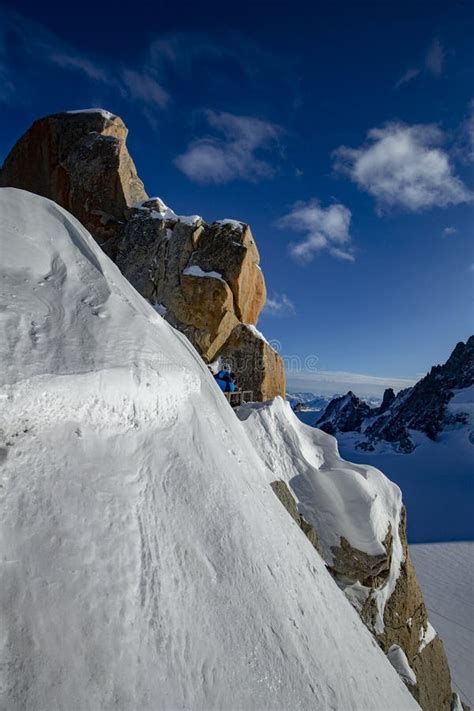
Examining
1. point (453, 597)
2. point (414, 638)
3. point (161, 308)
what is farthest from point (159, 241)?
point (453, 597)

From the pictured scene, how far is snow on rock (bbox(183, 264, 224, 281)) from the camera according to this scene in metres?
18.3

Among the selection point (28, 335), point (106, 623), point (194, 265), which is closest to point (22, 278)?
point (28, 335)

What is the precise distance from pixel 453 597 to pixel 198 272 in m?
29.4

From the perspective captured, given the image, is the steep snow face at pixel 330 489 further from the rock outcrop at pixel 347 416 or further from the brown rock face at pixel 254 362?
the rock outcrop at pixel 347 416

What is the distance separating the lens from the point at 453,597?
2397 centimetres

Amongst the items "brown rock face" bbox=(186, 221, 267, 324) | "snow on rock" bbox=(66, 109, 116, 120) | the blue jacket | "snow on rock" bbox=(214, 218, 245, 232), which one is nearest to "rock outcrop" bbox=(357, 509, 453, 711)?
the blue jacket

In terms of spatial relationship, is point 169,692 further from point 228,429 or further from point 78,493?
point 228,429

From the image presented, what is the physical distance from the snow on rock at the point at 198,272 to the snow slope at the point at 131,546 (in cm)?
1486

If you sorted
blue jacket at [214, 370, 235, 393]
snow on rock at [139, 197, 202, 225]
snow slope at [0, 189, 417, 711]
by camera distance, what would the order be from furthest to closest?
snow on rock at [139, 197, 202, 225], blue jacket at [214, 370, 235, 393], snow slope at [0, 189, 417, 711]

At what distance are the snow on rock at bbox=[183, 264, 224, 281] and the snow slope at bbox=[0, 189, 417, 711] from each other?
14857mm

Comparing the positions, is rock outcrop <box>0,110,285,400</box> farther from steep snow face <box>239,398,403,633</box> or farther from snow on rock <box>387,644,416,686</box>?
snow on rock <box>387,644,416,686</box>

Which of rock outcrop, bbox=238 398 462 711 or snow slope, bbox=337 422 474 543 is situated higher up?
rock outcrop, bbox=238 398 462 711

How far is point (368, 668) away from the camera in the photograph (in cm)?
311

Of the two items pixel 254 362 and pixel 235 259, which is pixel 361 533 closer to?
pixel 254 362
